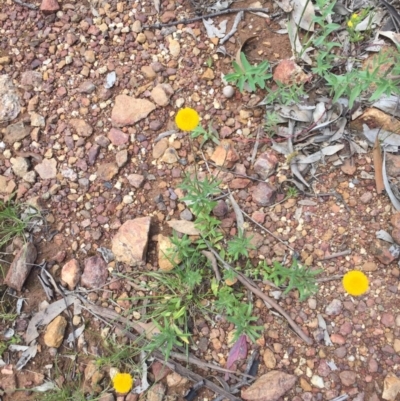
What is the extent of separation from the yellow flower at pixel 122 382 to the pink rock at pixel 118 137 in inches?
53.6

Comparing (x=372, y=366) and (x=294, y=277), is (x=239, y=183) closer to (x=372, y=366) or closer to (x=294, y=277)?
(x=294, y=277)

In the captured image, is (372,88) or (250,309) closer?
(250,309)

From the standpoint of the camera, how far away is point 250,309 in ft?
8.62

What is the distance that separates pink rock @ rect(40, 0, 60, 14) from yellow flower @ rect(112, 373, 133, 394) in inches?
95.5

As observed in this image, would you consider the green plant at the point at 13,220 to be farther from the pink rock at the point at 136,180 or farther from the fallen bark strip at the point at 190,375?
the fallen bark strip at the point at 190,375

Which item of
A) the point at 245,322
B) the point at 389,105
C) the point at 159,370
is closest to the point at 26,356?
the point at 159,370

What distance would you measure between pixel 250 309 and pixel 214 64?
155 cm

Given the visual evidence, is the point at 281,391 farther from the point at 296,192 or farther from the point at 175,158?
the point at 175,158

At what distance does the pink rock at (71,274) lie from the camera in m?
2.89

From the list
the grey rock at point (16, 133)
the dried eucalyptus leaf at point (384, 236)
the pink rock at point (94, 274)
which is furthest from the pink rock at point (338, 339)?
the grey rock at point (16, 133)

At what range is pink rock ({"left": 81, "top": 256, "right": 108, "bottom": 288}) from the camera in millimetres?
2881

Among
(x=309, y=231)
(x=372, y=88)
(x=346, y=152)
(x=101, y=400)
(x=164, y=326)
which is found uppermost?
(x=372, y=88)

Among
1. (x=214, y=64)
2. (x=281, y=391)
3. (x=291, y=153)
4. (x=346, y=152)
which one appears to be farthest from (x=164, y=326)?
(x=214, y=64)

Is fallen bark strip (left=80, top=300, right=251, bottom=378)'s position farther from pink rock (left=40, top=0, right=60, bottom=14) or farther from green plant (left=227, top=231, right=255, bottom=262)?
pink rock (left=40, top=0, right=60, bottom=14)
